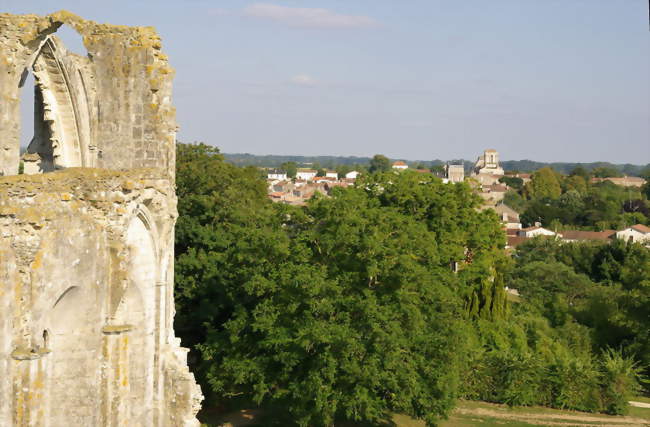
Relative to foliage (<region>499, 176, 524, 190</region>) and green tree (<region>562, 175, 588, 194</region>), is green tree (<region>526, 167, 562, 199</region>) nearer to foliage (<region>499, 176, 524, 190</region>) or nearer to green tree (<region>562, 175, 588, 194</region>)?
green tree (<region>562, 175, 588, 194</region>)

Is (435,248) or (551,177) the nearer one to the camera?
(435,248)

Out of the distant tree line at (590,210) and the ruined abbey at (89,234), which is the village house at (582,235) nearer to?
the distant tree line at (590,210)

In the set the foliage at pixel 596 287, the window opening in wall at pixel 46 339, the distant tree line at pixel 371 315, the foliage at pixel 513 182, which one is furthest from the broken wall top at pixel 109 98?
the foliage at pixel 513 182

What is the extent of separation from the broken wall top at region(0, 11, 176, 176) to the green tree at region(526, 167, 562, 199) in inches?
4981

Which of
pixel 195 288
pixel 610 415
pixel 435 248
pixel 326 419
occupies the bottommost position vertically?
pixel 610 415

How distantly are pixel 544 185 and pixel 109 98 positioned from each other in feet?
433

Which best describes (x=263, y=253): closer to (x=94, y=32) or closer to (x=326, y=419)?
(x=326, y=419)

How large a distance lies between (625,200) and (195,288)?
3981 inches

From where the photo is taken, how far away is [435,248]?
23922 mm

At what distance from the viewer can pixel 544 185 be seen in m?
140

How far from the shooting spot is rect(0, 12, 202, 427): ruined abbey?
411 inches

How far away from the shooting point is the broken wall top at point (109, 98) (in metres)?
13.5

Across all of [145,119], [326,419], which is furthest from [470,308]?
[145,119]

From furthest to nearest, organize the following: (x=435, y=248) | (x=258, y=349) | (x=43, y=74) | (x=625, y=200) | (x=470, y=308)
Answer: (x=625, y=200) → (x=470, y=308) → (x=435, y=248) → (x=258, y=349) → (x=43, y=74)
